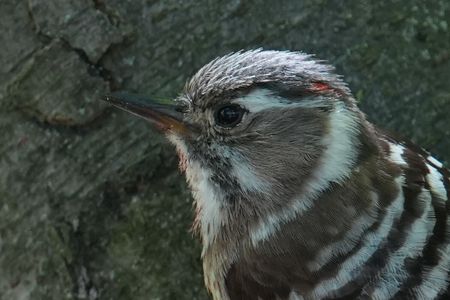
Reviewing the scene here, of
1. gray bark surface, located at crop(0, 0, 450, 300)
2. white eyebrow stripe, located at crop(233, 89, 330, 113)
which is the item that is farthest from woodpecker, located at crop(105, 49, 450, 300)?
gray bark surface, located at crop(0, 0, 450, 300)

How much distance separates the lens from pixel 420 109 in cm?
324

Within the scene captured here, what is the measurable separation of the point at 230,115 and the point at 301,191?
313mm

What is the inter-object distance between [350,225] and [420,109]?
0.82 meters

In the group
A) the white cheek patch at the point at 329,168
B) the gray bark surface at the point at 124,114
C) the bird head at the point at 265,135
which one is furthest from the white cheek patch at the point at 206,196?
the gray bark surface at the point at 124,114

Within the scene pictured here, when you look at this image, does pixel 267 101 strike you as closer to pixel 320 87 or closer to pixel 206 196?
pixel 320 87

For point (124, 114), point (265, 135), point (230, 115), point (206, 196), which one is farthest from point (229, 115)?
point (124, 114)

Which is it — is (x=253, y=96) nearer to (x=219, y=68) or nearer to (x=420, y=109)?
(x=219, y=68)

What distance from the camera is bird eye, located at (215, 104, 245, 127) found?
2664 millimetres

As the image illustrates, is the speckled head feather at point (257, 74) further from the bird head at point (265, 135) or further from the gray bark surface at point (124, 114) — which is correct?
the gray bark surface at point (124, 114)

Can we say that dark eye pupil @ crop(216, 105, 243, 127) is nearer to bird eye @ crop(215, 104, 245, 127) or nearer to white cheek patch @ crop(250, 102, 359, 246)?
bird eye @ crop(215, 104, 245, 127)

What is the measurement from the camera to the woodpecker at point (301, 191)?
256 centimetres

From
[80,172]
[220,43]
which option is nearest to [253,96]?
[220,43]

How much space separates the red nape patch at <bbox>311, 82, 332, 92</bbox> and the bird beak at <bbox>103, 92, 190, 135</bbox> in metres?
0.42

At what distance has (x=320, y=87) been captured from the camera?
2662 mm
